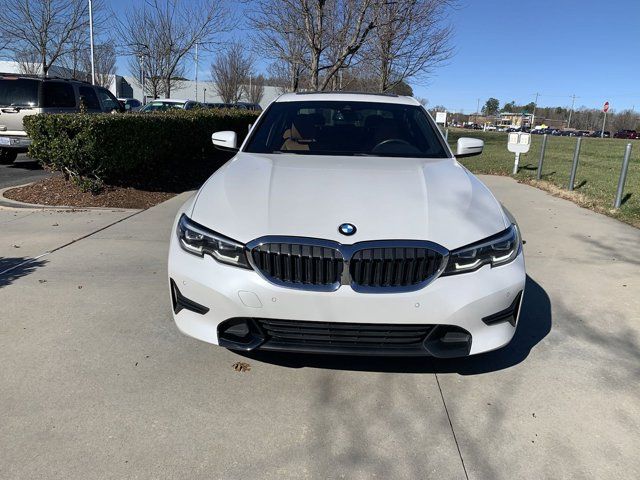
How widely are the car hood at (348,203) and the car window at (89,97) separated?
10.2m

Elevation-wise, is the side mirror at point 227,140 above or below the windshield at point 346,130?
below

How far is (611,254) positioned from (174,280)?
Result: 16.6 ft

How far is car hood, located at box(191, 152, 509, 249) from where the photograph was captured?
268 cm

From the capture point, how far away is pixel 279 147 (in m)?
4.08

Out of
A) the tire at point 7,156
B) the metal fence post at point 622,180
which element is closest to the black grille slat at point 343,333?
the metal fence post at point 622,180

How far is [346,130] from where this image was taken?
4328mm

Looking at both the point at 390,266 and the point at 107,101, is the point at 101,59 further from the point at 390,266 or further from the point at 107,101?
the point at 390,266

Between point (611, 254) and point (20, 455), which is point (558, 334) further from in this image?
point (20, 455)

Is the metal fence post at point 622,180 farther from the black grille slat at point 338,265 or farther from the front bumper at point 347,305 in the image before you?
the black grille slat at point 338,265

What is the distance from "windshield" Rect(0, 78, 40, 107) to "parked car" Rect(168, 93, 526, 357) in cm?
990

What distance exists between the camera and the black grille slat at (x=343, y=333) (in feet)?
8.61

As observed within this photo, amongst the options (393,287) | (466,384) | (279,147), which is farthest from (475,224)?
(279,147)

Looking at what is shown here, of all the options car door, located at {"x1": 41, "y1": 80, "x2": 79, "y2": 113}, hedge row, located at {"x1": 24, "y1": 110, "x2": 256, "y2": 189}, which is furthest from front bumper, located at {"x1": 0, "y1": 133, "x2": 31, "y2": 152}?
hedge row, located at {"x1": 24, "y1": 110, "x2": 256, "y2": 189}

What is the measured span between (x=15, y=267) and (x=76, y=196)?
11.0ft
